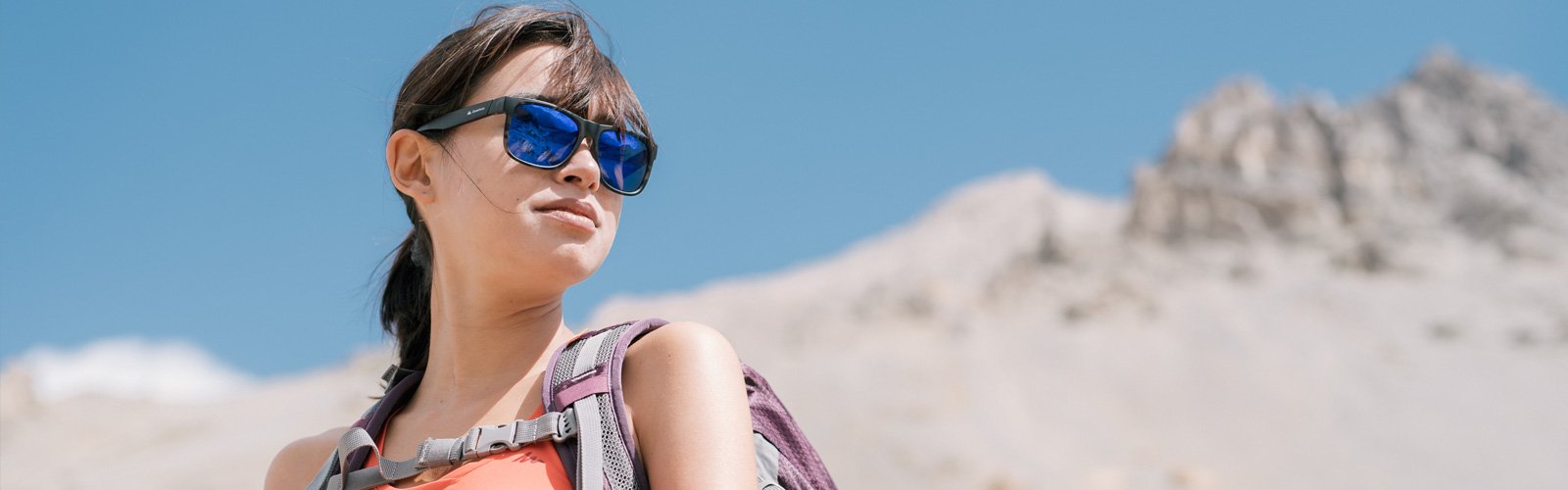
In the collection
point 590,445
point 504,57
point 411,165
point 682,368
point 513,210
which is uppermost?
point 504,57

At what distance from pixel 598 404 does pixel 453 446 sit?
1.02 feet

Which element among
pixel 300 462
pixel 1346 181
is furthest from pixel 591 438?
pixel 1346 181

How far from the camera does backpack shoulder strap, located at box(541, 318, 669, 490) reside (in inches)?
73.6

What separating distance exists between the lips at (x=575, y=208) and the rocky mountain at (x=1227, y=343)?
44.5 ft

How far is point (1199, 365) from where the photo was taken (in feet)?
93.5

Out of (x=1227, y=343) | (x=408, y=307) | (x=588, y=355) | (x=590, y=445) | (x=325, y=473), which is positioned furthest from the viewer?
(x=1227, y=343)

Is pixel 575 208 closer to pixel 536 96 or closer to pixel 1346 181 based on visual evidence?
pixel 536 96

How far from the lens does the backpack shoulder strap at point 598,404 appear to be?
187cm

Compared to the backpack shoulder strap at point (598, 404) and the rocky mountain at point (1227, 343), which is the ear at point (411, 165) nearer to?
the backpack shoulder strap at point (598, 404)

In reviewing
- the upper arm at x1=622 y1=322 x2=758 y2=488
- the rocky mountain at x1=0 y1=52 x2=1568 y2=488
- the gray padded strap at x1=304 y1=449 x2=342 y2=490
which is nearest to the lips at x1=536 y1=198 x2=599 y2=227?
the upper arm at x1=622 y1=322 x2=758 y2=488

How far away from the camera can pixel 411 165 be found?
8.10 feet

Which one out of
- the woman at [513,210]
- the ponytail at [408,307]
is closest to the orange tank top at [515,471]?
the woman at [513,210]

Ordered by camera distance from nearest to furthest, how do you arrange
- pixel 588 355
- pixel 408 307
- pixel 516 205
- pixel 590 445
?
pixel 590 445, pixel 588 355, pixel 516 205, pixel 408 307

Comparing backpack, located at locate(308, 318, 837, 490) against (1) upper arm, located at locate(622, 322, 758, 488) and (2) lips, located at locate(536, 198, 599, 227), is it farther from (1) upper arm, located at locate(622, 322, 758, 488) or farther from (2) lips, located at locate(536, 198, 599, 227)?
(2) lips, located at locate(536, 198, 599, 227)
